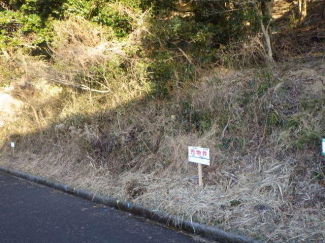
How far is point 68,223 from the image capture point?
223 inches

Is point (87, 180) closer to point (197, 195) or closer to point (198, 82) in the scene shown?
point (197, 195)

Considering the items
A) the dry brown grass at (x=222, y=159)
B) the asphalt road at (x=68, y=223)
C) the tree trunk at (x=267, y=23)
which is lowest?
the asphalt road at (x=68, y=223)

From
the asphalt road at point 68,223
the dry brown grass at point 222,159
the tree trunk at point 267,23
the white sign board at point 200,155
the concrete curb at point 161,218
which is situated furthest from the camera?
the tree trunk at point 267,23

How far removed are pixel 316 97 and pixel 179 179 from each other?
319cm

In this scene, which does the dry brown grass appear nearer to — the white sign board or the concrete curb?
the concrete curb

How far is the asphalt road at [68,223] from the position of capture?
4.98 m

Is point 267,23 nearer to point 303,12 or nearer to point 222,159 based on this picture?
point 303,12

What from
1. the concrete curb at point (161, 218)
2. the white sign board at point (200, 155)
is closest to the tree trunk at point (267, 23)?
the white sign board at point (200, 155)

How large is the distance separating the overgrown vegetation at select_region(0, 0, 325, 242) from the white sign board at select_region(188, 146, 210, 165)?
472 millimetres

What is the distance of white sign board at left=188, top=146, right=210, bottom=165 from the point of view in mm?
5757

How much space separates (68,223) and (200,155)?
2.59 metres

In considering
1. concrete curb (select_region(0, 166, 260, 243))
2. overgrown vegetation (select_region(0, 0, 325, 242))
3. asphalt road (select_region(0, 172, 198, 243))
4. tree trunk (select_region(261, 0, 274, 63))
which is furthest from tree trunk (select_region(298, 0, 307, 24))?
asphalt road (select_region(0, 172, 198, 243))

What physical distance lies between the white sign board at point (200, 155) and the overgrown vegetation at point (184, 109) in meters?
0.47

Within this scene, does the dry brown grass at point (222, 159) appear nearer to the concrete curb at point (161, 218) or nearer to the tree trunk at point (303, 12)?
the concrete curb at point (161, 218)
